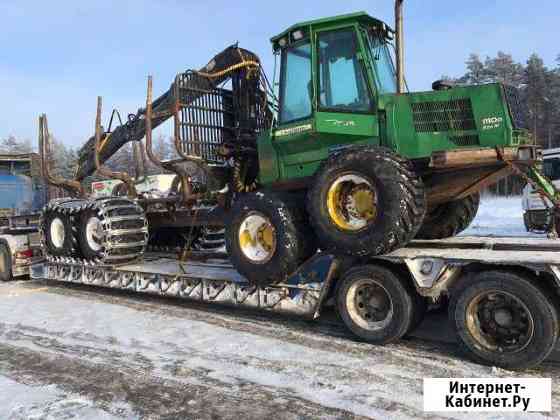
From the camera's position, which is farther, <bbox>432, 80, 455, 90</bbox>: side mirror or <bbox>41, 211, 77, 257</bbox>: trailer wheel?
<bbox>41, 211, 77, 257</bbox>: trailer wheel

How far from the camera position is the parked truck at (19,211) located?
10.8m

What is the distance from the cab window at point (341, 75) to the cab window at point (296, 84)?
7.3 inches

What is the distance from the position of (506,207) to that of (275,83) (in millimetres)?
23911

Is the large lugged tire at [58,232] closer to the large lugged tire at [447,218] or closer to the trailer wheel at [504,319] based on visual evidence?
the large lugged tire at [447,218]

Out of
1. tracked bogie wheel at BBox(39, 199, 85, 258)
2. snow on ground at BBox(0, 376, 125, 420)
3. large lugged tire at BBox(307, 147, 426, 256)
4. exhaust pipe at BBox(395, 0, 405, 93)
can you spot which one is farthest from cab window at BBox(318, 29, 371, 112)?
tracked bogie wheel at BBox(39, 199, 85, 258)

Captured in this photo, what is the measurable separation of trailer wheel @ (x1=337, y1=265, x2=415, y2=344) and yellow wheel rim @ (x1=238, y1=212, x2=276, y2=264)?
1.23 metres

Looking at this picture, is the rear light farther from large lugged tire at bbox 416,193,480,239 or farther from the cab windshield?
the cab windshield

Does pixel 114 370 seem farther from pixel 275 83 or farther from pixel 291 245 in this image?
pixel 275 83

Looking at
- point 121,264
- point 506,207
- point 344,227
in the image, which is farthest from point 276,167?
point 506,207

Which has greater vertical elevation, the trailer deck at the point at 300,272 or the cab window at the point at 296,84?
the cab window at the point at 296,84

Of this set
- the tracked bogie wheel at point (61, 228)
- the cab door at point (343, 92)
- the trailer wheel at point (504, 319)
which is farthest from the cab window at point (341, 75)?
the tracked bogie wheel at point (61, 228)

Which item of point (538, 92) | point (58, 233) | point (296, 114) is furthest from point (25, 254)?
point (538, 92)

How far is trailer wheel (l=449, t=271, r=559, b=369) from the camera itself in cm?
425

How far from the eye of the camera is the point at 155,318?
22.6 feet
